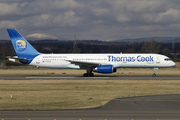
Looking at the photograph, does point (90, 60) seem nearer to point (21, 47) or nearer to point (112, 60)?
point (112, 60)

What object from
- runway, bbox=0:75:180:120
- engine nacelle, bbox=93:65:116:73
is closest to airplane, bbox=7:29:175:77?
engine nacelle, bbox=93:65:116:73

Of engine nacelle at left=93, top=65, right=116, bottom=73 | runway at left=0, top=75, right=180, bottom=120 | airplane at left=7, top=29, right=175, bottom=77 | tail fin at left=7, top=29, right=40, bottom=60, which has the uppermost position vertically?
tail fin at left=7, top=29, right=40, bottom=60

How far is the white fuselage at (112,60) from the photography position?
45.3 m

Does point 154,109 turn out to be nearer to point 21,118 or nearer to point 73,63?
point 21,118

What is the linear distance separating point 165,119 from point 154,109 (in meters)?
2.85

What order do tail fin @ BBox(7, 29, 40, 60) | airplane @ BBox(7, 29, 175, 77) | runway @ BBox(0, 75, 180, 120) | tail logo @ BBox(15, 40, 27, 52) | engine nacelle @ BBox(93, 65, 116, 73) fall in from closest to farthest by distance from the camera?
runway @ BBox(0, 75, 180, 120), engine nacelle @ BBox(93, 65, 116, 73), airplane @ BBox(7, 29, 175, 77), tail fin @ BBox(7, 29, 40, 60), tail logo @ BBox(15, 40, 27, 52)

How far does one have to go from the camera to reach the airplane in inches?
1783

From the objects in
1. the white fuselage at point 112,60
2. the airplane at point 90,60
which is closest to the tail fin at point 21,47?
the airplane at point 90,60

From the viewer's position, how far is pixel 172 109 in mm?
17203

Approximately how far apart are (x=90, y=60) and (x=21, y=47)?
13415 mm

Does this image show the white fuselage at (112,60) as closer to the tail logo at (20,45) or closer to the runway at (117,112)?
the tail logo at (20,45)

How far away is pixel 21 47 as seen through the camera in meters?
49.8

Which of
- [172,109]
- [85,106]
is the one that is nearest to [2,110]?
[85,106]

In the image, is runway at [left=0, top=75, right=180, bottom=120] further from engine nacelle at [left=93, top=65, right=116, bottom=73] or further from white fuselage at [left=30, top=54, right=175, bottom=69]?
white fuselage at [left=30, top=54, right=175, bottom=69]
